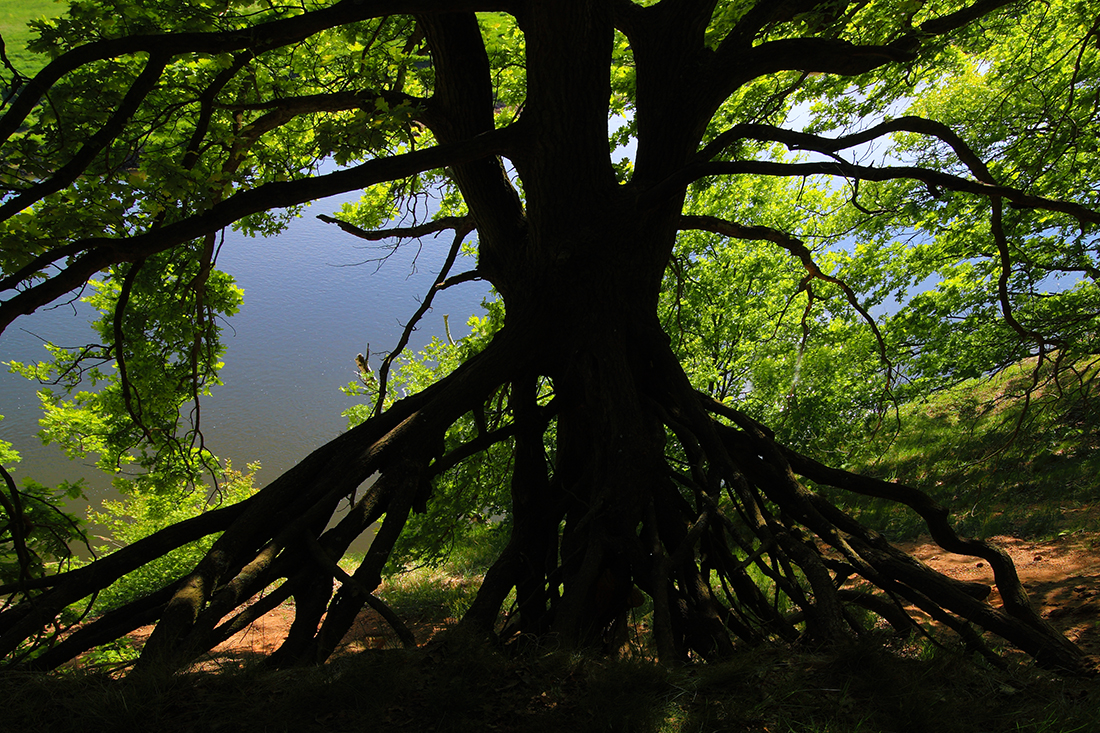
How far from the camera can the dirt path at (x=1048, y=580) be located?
5043mm

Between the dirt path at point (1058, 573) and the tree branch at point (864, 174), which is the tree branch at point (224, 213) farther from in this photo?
the dirt path at point (1058, 573)

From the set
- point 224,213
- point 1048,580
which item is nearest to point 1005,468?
point 1048,580

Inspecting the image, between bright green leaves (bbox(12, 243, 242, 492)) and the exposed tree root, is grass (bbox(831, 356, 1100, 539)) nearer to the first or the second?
the exposed tree root

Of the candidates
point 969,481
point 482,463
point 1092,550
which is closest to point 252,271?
point 482,463

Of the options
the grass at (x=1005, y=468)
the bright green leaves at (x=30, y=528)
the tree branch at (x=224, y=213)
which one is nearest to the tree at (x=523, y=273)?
the tree branch at (x=224, y=213)

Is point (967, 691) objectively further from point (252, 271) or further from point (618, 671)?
point (252, 271)

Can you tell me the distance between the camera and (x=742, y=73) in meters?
4.41

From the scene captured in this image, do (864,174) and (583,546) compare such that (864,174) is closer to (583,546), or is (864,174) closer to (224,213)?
(583,546)

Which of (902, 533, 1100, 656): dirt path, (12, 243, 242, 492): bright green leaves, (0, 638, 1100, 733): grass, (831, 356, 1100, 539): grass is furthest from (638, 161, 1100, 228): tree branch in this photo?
(12, 243, 242, 492): bright green leaves

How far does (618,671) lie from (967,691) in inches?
53.0

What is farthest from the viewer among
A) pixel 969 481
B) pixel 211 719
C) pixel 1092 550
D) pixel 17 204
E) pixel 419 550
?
pixel 969 481

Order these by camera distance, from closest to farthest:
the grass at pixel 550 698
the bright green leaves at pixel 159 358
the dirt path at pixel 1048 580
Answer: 1. the grass at pixel 550 698
2. the dirt path at pixel 1048 580
3. the bright green leaves at pixel 159 358

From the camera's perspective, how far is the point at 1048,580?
6.20 m

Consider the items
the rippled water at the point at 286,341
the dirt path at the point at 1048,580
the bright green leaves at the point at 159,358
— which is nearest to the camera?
the dirt path at the point at 1048,580
